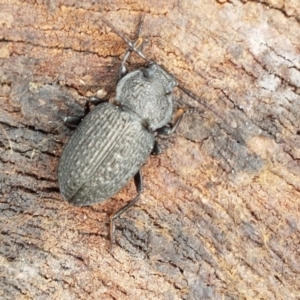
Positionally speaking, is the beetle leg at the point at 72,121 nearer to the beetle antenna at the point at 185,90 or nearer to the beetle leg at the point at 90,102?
the beetle leg at the point at 90,102

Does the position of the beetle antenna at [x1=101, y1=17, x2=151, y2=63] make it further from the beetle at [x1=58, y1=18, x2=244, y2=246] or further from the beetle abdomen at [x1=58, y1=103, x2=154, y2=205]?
the beetle abdomen at [x1=58, y1=103, x2=154, y2=205]

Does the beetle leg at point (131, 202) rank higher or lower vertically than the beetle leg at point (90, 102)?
lower

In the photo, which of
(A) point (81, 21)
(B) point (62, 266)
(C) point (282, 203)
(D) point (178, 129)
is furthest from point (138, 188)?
(A) point (81, 21)

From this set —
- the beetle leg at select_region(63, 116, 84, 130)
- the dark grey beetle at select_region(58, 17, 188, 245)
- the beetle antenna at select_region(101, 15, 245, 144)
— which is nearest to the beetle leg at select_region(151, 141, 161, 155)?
the dark grey beetle at select_region(58, 17, 188, 245)

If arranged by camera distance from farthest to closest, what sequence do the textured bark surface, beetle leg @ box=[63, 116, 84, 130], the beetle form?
beetle leg @ box=[63, 116, 84, 130]
the beetle
the textured bark surface

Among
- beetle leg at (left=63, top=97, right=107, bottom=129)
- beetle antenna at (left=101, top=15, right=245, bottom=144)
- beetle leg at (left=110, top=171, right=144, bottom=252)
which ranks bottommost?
beetle leg at (left=110, top=171, right=144, bottom=252)

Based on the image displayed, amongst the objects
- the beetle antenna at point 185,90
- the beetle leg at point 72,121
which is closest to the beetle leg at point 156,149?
the beetle antenna at point 185,90

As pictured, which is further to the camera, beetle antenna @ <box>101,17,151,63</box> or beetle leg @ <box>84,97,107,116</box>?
beetle leg @ <box>84,97,107,116</box>

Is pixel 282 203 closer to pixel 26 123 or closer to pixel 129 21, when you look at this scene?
pixel 129 21
